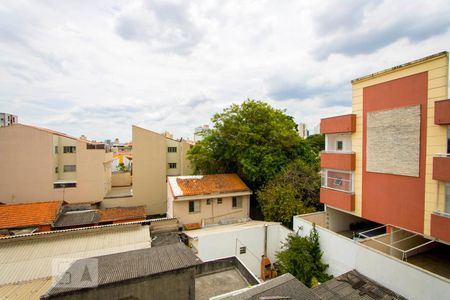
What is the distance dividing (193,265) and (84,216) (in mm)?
16956

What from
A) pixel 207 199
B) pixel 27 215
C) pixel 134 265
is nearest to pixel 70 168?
pixel 27 215

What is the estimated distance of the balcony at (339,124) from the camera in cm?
1213

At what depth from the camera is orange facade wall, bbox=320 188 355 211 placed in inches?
486

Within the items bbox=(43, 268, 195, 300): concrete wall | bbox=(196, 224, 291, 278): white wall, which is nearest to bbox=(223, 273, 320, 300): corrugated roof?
bbox=(43, 268, 195, 300): concrete wall

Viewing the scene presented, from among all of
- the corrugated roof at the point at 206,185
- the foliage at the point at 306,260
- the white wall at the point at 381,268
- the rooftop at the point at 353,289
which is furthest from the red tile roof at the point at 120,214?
the rooftop at the point at 353,289

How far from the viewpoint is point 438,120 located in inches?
335

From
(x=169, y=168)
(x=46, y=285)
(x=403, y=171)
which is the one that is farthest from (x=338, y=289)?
(x=169, y=168)

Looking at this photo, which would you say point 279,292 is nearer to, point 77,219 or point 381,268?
point 381,268

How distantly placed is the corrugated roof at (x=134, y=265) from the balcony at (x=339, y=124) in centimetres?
1030

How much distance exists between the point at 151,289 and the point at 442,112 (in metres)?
12.0

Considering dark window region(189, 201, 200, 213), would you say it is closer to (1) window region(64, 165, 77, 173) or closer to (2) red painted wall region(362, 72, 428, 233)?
(2) red painted wall region(362, 72, 428, 233)

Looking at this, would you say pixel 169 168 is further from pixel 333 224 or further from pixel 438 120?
pixel 438 120

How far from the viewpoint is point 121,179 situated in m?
35.3

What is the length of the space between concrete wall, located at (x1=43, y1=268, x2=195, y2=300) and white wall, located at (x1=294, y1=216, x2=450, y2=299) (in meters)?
7.51
